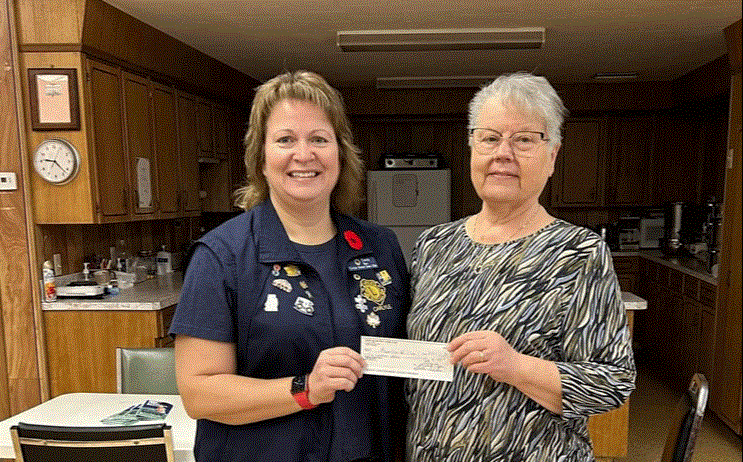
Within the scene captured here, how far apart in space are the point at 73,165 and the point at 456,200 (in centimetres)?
404

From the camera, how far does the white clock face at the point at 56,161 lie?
283 centimetres

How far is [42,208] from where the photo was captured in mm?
2873

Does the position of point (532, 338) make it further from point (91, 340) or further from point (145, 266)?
point (145, 266)

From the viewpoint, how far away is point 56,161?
2.83m

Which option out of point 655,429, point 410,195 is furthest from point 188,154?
point 655,429

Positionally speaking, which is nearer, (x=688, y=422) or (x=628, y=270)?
(x=688, y=422)

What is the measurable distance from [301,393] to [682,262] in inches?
171

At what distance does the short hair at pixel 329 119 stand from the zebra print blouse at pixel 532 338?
0.40m

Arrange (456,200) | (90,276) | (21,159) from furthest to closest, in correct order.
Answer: (456,200)
(90,276)
(21,159)

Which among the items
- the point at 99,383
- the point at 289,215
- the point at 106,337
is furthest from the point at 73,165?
the point at 289,215

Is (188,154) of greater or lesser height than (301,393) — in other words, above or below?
above

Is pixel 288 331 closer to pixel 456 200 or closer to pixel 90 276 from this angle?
pixel 90 276

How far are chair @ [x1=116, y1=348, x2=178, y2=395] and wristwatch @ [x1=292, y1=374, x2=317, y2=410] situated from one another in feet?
3.93

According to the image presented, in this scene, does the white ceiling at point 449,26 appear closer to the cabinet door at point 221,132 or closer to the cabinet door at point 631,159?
the cabinet door at point 221,132
